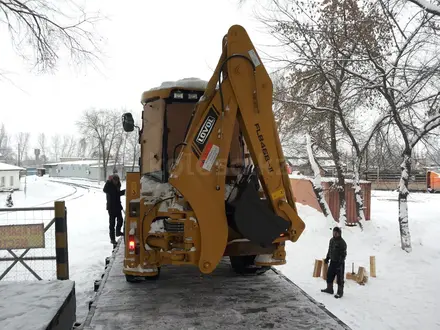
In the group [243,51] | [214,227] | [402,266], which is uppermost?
[243,51]

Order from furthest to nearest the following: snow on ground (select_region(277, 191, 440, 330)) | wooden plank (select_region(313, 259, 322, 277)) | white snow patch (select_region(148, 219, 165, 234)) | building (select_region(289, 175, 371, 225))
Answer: building (select_region(289, 175, 371, 225)) → wooden plank (select_region(313, 259, 322, 277)) → snow on ground (select_region(277, 191, 440, 330)) → white snow patch (select_region(148, 219, 165, 234))

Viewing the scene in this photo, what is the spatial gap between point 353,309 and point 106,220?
13146mm

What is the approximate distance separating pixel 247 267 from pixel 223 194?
1.85 m

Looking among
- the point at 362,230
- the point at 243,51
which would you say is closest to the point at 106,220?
the point at 362,230

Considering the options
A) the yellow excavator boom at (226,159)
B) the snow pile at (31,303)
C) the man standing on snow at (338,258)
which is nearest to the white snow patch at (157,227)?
the yellow excavator boom at (226,159)

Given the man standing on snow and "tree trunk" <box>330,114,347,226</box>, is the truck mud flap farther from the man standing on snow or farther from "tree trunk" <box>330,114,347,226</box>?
"tree trunk" <box>330,114,347,226</box>

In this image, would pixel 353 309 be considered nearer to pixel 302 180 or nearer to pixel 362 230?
pixel 362 230

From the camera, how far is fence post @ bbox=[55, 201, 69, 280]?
5.86 meters

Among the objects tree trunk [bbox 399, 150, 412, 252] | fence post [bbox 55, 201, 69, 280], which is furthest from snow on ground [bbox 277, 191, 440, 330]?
fence post [bbox 55, 201, 69, 280]

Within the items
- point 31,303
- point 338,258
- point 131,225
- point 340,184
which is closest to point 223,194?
point 131,225

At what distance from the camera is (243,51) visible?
14.2 feet

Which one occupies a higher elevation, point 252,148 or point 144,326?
point 252,148

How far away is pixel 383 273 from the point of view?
966cm

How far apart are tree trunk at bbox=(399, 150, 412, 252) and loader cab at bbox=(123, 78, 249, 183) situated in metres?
7.99
